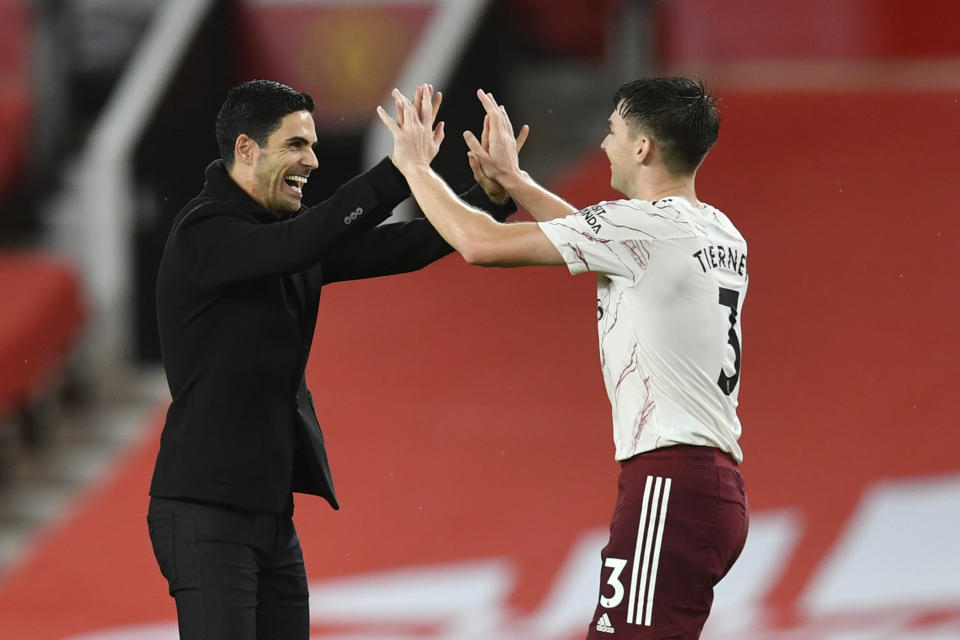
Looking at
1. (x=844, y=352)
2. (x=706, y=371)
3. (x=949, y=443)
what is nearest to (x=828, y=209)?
(x=844, y=352)

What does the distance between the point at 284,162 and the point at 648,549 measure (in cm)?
108

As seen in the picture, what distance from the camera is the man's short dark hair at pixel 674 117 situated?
3.07 m

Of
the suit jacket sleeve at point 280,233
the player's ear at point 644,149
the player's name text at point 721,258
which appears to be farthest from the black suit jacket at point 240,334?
the player's name text at point 721,258

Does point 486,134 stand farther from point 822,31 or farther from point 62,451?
point 822,31

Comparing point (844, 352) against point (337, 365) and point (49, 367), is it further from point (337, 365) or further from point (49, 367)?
point (49, 367)

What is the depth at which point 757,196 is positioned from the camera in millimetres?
7332

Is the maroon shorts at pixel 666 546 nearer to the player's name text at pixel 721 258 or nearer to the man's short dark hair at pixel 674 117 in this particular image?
the player's name text at pixel 721 258

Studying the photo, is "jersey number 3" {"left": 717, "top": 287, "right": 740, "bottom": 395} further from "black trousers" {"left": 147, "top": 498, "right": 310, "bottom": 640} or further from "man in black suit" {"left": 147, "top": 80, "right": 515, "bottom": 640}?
"black trousers" {"left": 147, "top": 498, "right": 310, "bottom": 640}

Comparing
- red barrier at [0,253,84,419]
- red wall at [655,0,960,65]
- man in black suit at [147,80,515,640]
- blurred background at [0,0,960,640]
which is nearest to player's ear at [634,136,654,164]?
man in black suit at [147,80,515,640]

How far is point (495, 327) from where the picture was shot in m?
7.09

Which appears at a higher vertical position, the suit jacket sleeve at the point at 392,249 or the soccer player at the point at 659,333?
the suit jacket sleeve at the point at 392,249

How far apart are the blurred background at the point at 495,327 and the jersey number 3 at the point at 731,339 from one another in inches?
117

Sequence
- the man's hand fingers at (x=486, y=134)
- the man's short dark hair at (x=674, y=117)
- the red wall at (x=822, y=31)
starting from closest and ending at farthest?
1. the man's short dark hair at (x=674, y=117)
2. the man's hand fingers at (x=486, y=134)
3. the red wall at (x=822, y=31)

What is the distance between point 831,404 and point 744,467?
21.7 inches
